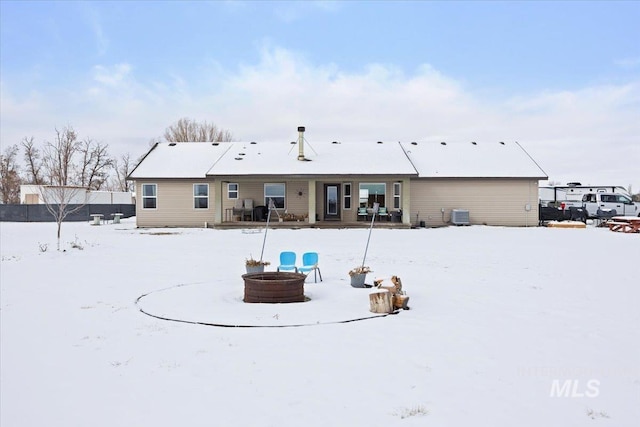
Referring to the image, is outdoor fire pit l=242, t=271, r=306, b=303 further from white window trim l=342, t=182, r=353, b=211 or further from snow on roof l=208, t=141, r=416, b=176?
white window trim l=342, t=182, r=353, b=211

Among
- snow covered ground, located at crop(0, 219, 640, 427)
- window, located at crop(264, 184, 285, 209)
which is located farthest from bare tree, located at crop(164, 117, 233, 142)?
snow covered ground, located at crop(0, 219, 640, 427)

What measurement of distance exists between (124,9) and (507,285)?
43.2 ft

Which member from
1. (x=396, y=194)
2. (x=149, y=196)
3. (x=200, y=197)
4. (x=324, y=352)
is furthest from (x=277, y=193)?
(x=324, y=352)

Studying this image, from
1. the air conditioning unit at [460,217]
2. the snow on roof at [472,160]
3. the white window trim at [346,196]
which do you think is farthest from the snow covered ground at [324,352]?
the snow on roof at [472,160]

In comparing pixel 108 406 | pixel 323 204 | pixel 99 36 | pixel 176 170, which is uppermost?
pixel 99 36

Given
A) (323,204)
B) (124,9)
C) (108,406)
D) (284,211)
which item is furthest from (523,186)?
(108,406)

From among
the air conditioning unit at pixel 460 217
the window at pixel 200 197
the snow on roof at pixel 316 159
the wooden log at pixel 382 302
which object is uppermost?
the snow on roof at pixel 316 159

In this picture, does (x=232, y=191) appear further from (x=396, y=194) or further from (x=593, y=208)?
(x=593, y=208)

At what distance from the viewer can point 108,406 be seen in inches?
163

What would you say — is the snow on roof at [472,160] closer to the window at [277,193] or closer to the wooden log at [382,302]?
the window at [277,193]

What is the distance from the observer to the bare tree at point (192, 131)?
55.2m

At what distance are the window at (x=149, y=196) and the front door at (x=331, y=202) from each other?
8.90 m

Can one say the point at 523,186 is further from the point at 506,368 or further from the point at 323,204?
the point at 506,368

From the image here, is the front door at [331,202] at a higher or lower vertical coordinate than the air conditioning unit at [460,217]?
higher
